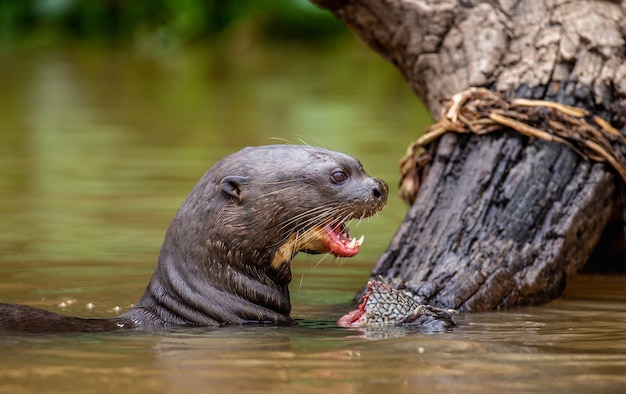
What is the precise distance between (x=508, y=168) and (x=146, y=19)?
1541 cm

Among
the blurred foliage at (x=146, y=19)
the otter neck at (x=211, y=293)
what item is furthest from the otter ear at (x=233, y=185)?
the blurred foliage at (x=146, y=19)

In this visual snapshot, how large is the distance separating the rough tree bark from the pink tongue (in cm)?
39

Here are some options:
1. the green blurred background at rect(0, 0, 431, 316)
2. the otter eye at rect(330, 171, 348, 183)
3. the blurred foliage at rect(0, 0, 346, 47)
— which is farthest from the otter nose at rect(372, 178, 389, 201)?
the blurred foliage at rect(0, 0, 346, 47)

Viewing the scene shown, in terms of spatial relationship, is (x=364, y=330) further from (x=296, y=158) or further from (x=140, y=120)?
(x=140, y=120)

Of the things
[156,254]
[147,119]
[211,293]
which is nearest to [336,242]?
[211,293]

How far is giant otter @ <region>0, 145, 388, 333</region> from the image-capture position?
15.3ft

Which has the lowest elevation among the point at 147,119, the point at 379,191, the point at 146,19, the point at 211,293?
the point at 211,293

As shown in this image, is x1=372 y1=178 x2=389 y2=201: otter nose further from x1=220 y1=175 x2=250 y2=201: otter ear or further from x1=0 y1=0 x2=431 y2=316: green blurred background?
x1=0 y1=0 x2=431 y2=316: green blurred background

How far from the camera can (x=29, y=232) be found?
6.92 metres

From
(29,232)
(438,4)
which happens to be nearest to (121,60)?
(29,232)

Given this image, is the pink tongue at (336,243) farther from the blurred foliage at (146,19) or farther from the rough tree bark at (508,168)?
the blurred foliage at (146,19)

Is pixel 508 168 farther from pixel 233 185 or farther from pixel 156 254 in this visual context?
pixel 156 254

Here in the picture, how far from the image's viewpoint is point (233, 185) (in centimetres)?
468

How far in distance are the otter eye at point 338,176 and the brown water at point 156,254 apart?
0.49 m
